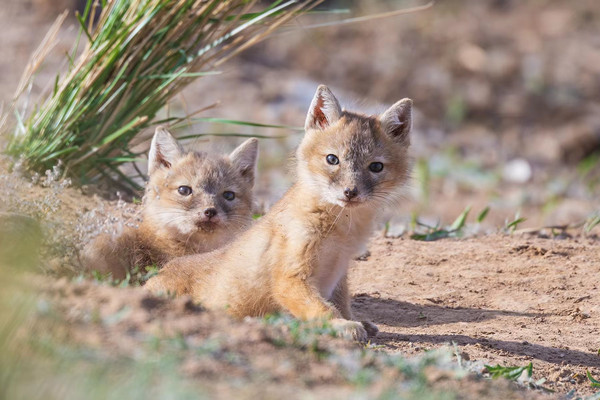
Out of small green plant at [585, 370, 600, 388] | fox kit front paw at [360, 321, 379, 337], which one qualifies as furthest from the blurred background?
small green plant at [585, 370, 600, 388]

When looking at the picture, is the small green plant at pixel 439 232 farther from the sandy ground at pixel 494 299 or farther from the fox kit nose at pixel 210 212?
the fox kit nose at pixel 210 212

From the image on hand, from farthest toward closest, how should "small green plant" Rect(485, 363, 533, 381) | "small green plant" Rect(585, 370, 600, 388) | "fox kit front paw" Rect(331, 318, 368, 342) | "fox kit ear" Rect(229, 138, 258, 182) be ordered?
"fox kit ear" Rect(229, 138, 258, 182) < "small green plant" Rect(585, 370, 600, 388) < "fox kit front paw" Rect(331, 318, 368, 342) < "small green plant" Rect(485, 363, 533, 381)

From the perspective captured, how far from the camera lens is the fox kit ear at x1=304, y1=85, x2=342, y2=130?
5043mm

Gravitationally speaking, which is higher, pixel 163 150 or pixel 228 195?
pixel 163 150

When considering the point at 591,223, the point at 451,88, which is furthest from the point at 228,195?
the point at 451,88

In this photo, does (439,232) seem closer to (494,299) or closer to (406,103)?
(494,299)

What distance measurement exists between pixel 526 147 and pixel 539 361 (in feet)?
28.6

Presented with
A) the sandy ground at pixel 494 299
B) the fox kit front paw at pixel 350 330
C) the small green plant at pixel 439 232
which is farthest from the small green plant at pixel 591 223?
the fox kit front paw at pixel 350 330

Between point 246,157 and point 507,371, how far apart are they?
10.4ft

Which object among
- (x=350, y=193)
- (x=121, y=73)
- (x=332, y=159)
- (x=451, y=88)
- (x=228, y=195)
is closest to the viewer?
(x=350, y=193)

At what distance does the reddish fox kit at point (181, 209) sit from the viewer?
5.59 m

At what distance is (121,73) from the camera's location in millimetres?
6285

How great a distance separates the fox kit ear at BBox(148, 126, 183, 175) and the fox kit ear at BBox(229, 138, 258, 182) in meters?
0.46

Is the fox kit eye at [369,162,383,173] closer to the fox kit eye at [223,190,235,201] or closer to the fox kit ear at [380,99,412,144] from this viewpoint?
the fox kit ear at [380,99,412,144]
